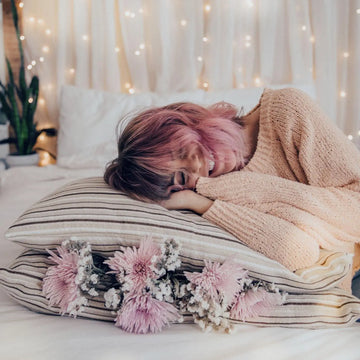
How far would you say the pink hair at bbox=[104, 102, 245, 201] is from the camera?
88 cm

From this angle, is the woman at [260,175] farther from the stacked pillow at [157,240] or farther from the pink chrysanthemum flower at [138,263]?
the pink chrysanthemum flower at [138,263]

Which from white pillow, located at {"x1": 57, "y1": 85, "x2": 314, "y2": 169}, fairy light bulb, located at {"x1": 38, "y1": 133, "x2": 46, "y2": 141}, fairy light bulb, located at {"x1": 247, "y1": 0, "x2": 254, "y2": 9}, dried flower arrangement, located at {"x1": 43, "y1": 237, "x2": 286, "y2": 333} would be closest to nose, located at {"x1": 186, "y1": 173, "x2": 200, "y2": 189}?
dried flower arrangement, located at {"x1": 43, "y1": 237, "x2": 286, "y2": 333}

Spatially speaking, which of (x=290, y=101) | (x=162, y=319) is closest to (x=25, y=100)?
(x=290, y=101)

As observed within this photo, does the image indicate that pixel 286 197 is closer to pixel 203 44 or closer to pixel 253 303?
pixel 253 303

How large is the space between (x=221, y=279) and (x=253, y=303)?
75 mm

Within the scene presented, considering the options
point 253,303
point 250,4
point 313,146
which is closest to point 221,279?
point 253,303

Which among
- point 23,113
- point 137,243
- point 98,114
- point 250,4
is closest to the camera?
point 137,243

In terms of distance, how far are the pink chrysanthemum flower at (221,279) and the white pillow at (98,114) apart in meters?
1.21

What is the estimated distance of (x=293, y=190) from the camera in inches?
34.4

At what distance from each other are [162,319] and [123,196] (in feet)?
0.93

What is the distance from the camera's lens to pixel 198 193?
0.93 metres

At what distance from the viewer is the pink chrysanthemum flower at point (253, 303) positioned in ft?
2.37

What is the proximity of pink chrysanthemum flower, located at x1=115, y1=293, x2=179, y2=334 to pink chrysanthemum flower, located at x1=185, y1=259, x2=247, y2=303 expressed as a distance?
7 centimetres

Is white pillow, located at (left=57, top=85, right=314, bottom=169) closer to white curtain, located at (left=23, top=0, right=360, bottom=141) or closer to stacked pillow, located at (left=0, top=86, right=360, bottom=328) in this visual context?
white curtain, located at (left=23, top=0, right=360, bottom=141)
